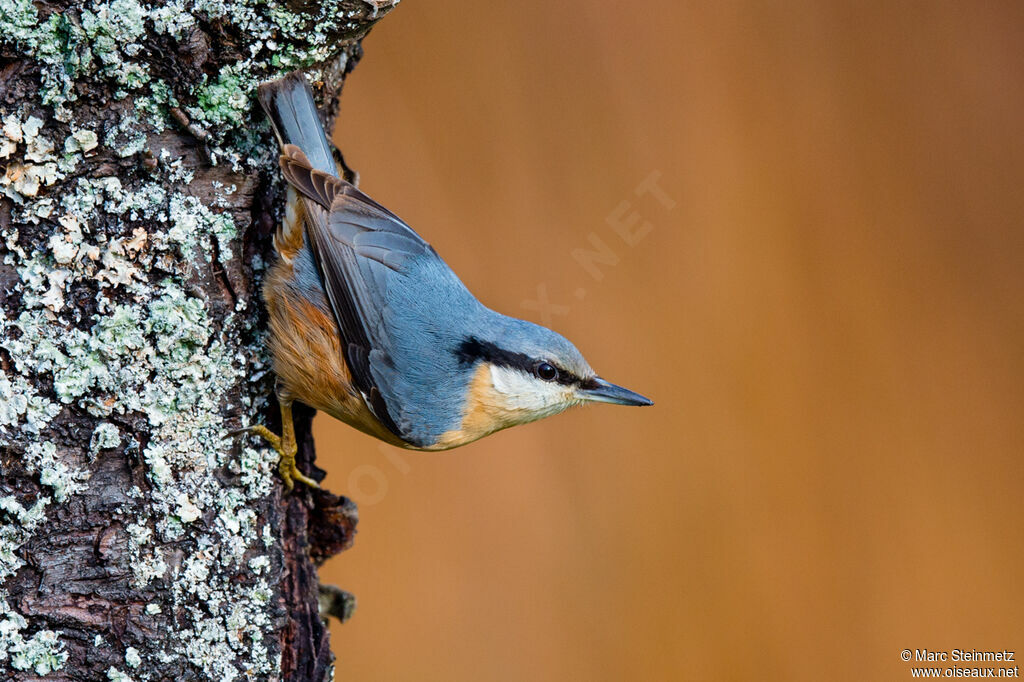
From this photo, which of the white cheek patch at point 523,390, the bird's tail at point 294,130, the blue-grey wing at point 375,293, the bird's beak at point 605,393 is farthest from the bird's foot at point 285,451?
the bird's beak at point 605,393

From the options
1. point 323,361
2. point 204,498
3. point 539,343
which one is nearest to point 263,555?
point 204,498

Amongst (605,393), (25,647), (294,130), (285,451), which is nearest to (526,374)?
(605,393)

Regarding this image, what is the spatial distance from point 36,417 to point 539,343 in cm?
97

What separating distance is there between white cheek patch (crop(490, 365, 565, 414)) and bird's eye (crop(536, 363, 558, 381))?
1 centimetres

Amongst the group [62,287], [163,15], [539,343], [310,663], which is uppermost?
[163,15]

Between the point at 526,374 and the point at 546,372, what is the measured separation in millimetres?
47

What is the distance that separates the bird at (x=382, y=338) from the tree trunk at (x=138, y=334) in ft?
0.28

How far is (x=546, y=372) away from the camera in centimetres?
183

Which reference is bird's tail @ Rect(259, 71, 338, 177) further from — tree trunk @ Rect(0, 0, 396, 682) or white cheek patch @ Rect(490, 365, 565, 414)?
white cheek patch @ Rect(490, 365, 565, 414)

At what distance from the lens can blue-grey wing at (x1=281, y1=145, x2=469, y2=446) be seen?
1687 mm

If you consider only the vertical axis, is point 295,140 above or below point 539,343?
above

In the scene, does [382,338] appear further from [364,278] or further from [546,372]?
[546,372]

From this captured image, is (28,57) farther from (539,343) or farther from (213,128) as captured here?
(539,343)

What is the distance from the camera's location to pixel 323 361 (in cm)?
163
